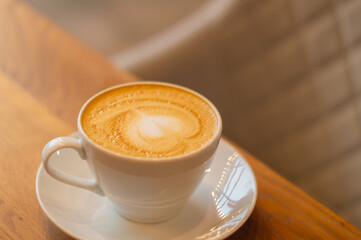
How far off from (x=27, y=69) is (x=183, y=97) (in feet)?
1.20

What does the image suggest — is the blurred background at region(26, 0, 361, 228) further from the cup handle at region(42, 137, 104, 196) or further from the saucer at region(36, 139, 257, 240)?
the cup handle at region(42, 137, 104, 196)

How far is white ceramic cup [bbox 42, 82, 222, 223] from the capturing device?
437 millimetres

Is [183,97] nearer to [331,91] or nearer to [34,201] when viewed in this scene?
[34,201]

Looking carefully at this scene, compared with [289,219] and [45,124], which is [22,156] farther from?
[289,219]

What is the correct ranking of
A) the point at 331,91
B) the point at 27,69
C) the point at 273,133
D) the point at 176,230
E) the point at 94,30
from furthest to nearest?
the point at 94,30, the point at 273,133, the point at 331,91, the point at 27,69, the point at 176,230

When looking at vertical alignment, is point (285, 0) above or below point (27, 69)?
below

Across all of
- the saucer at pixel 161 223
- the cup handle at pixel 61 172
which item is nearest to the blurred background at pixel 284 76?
the saucer at pixel 161 223

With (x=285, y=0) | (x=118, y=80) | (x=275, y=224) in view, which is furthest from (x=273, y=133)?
(x=275, y=224)

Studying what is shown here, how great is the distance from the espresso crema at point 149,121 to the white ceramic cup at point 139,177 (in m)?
0.02

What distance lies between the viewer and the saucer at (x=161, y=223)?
466mm

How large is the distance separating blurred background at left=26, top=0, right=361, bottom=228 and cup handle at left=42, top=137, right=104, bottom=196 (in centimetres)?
74

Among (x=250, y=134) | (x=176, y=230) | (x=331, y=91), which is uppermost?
(x=176, y=230)

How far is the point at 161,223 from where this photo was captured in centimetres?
50

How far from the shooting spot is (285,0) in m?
1.10
